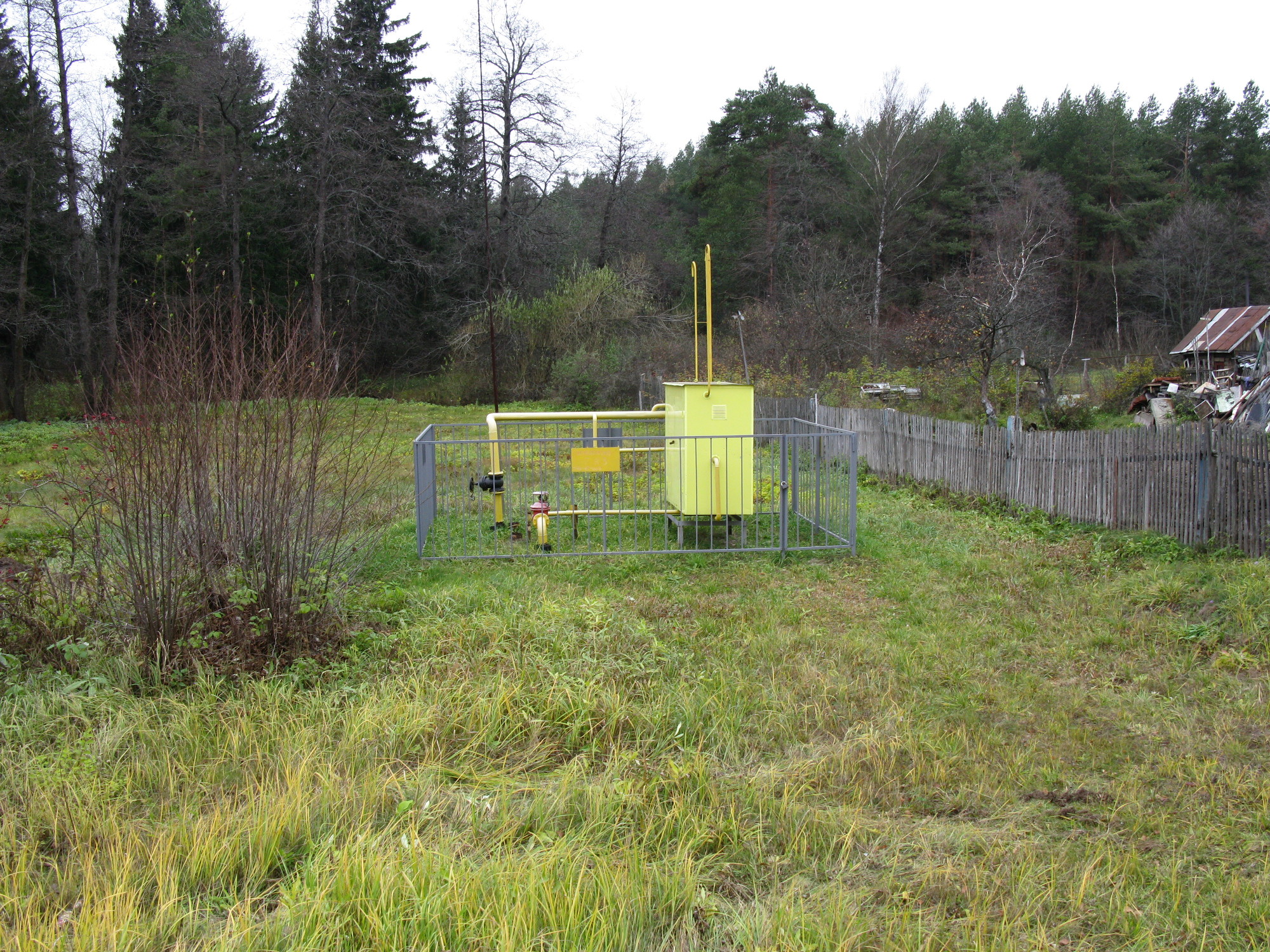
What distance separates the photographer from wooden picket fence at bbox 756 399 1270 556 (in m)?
7.15

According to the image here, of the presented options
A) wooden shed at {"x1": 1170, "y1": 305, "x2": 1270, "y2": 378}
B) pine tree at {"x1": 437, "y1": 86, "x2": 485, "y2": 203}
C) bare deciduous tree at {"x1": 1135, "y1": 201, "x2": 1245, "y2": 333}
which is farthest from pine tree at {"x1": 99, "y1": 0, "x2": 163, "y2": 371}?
bare deciduous tree at {"x1": 1135, "y1": 201, "x2": 1245, "y2": 333}

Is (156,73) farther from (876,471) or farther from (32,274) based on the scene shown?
(876,471)

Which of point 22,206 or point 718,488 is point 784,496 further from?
point 22,206

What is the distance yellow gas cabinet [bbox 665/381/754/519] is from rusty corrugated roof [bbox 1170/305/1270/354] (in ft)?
60.5

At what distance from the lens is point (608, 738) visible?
14.3 feet

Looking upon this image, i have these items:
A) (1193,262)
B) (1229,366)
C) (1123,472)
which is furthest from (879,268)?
(1123,472)

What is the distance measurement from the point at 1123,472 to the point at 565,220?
28615mm

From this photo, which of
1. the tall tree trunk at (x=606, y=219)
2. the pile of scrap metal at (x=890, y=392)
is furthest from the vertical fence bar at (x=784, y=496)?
the tall tree trunk at (x=606, y=219)

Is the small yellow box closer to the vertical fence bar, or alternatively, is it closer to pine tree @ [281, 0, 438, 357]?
the vertical fence bar

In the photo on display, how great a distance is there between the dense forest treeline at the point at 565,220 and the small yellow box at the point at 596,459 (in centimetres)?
1083

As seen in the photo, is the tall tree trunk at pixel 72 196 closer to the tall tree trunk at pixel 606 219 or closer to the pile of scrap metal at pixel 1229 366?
the tall tree trunk at pixel 606 219

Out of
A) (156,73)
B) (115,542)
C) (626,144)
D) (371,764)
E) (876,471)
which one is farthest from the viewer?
(626,144)

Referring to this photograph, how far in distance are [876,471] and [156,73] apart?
26568mm

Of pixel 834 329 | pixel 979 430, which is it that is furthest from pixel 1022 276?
pixel 979 430
